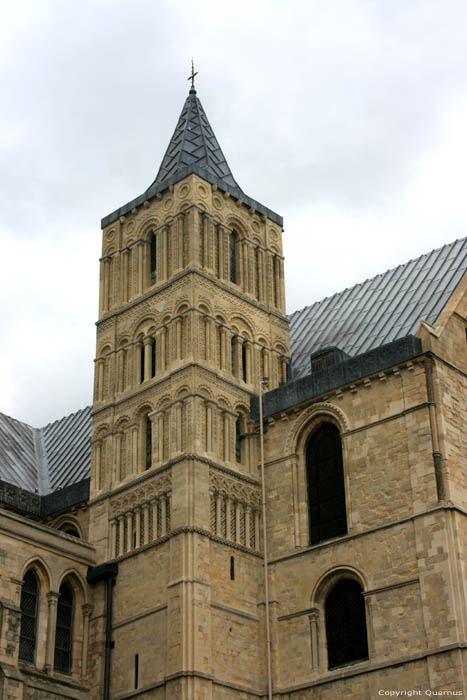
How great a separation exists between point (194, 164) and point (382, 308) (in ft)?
30.5

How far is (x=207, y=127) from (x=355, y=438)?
58.7 feet

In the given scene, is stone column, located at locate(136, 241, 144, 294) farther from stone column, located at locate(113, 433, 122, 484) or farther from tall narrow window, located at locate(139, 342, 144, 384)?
stone column, located at locate(113, 433, 122, 484)

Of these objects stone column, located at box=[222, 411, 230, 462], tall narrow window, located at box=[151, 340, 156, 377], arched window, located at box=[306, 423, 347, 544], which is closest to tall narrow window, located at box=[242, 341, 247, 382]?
stone column, located at box=[222, 411, 230, 462]

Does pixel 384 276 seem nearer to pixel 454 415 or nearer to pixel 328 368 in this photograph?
pixel 328 368

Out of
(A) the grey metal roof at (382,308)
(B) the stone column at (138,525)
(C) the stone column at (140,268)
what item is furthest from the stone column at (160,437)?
(A) the grey metal roof at (382,308)

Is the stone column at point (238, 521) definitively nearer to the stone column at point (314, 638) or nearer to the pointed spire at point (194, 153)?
the stone column at point (314, 638)

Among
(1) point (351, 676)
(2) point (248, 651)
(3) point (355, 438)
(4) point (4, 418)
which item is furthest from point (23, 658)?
(4) point (4, 418)

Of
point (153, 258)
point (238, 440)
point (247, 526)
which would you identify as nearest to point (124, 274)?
point (153, 258)

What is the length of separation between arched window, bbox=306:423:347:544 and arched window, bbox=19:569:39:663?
9494mm

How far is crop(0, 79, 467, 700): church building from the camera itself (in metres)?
35.9

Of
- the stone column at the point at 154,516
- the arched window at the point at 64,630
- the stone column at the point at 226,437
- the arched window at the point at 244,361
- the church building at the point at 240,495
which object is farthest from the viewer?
the arched window at the point at 244,361

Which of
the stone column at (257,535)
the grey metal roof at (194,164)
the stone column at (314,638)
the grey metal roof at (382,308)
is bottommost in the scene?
the stone column at (314,638)

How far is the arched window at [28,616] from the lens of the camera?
37.7 meters

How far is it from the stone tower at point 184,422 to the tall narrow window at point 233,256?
8cm
